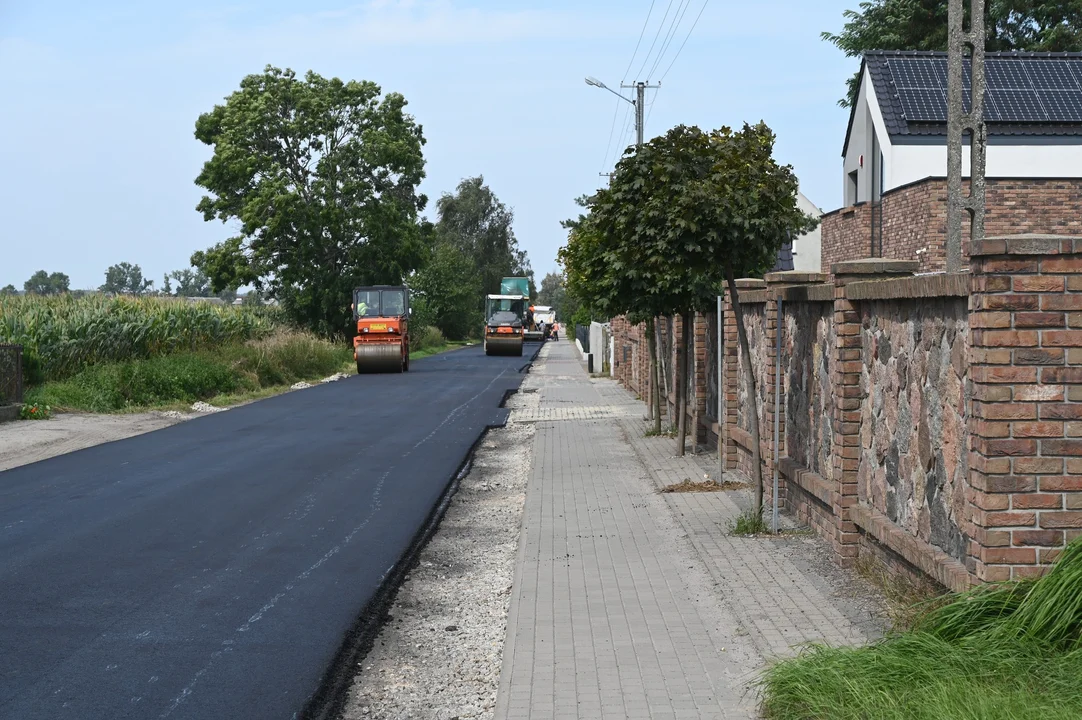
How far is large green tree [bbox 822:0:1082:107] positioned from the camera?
146ft

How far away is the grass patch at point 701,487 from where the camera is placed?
13.2 m

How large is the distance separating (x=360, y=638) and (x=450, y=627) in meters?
0.66

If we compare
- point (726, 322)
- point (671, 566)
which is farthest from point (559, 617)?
point (726, 322)

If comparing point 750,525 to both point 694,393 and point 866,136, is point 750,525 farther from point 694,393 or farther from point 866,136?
point 866,136

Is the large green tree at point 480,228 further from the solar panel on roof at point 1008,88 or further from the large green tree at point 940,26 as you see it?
the solar panel on roof at point 1008,88

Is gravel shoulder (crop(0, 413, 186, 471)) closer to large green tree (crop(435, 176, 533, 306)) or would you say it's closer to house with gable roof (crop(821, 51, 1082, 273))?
house with gable roof (crop(821, 51, 1082, 273))

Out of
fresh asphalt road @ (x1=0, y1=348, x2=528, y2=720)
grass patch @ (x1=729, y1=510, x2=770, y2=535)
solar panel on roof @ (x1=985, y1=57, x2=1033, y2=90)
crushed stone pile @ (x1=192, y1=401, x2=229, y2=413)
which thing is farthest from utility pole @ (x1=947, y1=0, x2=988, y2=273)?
crushed stone pile @ (x1=192, y1=401, x2=229, y2=413)

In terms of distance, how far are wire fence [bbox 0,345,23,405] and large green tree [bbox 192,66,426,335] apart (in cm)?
3260

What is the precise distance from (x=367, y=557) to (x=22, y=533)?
3427 millimetres

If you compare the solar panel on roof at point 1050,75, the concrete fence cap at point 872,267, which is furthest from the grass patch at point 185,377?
the solar panel on roof at point 1050,75

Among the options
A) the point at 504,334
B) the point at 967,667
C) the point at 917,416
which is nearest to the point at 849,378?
the point at 917,416

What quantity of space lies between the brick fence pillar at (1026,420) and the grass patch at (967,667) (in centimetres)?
23

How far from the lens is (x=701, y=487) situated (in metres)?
13.4

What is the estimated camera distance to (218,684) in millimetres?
6391
